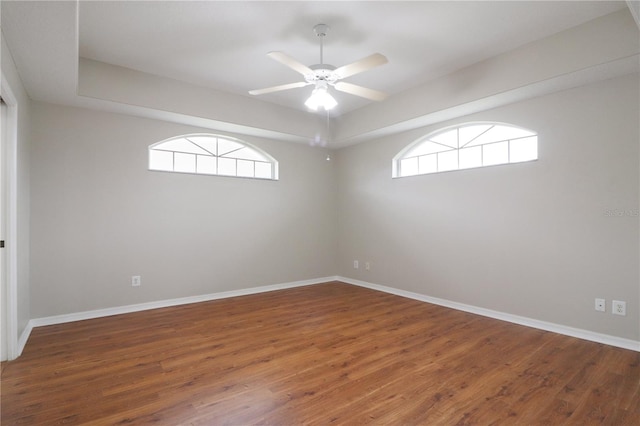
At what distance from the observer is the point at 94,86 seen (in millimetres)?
3363

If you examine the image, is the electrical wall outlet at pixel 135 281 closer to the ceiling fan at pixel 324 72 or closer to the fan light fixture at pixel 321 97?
the ceiling fan at pixel 324 72

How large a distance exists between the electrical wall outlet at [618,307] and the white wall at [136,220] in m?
3.88

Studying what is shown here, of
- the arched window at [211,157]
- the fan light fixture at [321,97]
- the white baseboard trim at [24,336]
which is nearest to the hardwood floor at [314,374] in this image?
the white baseboard trim at [24,336]

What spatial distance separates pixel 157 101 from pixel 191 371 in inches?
116

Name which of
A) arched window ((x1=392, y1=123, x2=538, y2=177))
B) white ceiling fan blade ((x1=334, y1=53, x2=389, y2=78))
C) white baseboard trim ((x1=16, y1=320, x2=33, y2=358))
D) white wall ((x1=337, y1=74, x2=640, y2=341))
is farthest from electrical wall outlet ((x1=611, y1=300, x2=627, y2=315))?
white baseboard trim ((x1=16, y1=320, x2=33, y2=358))

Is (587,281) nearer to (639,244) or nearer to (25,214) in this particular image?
(639,244)

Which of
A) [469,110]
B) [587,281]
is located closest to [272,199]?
[469,110]

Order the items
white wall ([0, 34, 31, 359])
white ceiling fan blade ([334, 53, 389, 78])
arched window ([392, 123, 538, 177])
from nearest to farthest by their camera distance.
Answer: white ceiling fan blade ([334, 53, 389, 78]) < white wall ([0, 34, 31, 359]) < arched window ([392, 123, 538, 177])

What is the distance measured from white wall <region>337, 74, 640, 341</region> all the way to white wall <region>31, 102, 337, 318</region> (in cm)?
196

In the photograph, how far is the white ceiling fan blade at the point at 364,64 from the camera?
2422 mm

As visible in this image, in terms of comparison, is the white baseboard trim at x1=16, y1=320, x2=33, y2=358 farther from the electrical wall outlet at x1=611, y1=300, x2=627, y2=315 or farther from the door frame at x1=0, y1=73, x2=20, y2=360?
the electrical wall outlet at x1=611, y1=300, x2=627, y2=315

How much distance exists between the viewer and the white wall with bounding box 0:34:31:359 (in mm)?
2613

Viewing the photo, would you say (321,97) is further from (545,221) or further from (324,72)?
(545,221)

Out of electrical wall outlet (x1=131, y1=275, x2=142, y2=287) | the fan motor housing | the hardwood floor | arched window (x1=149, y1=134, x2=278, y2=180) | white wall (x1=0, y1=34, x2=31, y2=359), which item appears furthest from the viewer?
arched window (x1=149, y1=134, x2=278, y2=180)
